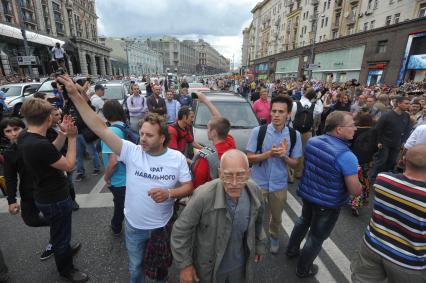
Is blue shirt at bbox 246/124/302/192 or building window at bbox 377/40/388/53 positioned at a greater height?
building window at bbox 377/40/388/53

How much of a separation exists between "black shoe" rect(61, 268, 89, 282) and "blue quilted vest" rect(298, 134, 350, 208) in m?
2.67

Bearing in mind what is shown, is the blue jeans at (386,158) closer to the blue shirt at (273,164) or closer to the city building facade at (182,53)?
the blue shirt at (273,164)

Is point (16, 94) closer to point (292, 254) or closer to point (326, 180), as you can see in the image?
point (292, 254)

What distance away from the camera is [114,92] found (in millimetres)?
10508

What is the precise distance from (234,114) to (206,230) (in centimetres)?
453

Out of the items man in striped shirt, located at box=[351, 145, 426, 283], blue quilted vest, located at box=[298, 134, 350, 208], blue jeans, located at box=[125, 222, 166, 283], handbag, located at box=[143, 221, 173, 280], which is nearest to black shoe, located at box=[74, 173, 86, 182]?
blue jeans, located at box=[125, 222, 166, 283]

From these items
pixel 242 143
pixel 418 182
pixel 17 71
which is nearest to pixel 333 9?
pixel 242 143

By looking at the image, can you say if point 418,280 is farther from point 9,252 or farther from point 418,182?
point 9,252

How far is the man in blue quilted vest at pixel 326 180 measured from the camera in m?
2.25

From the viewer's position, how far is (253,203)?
5.80 feet

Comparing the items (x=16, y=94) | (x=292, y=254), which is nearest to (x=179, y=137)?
(x=292, y=254)

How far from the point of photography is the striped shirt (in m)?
1.70

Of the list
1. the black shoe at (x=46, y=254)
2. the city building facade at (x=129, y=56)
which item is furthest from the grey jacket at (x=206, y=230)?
the city building facade at (x=129, y=56)

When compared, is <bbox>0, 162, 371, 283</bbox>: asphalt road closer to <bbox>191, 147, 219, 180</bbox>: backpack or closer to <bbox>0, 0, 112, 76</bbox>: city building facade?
<bbox>191, 147, 219, 180</bbox>: backpack
